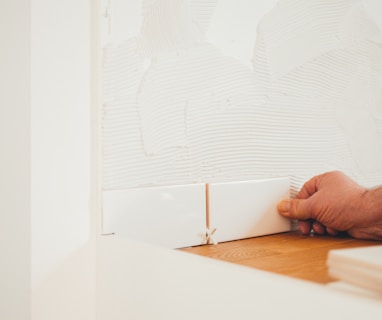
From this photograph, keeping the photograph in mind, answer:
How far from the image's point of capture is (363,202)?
29.4 inches

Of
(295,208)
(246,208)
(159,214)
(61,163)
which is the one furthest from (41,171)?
(295,208)

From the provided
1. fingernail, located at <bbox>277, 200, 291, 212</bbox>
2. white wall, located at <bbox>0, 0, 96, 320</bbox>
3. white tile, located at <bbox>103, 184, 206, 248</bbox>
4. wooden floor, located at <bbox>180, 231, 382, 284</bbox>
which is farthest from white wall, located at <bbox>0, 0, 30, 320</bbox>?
fingernail, located at <bbox>277, 200, 291, 212</bbox>

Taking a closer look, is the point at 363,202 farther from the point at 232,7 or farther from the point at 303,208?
the point at 232,7

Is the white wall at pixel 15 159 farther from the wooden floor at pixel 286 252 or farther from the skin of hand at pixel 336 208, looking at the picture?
the skin of hand at pixel 336 208

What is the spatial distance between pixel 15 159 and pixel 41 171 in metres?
0.04

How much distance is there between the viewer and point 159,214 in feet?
2.13

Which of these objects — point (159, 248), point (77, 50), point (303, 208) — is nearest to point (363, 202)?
point (303, 208)

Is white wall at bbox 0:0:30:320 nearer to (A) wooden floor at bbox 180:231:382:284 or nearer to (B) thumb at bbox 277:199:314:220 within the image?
(A) wooden floor at bbox 180:231:382:284

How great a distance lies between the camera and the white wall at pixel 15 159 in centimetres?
57

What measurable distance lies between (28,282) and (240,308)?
1.02 ft

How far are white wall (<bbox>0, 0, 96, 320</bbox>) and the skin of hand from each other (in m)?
0.40

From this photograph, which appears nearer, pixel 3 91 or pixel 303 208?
pixel 3 91

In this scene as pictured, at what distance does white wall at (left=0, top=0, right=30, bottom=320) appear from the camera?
1.88 ft

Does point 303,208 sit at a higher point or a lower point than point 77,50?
lower
